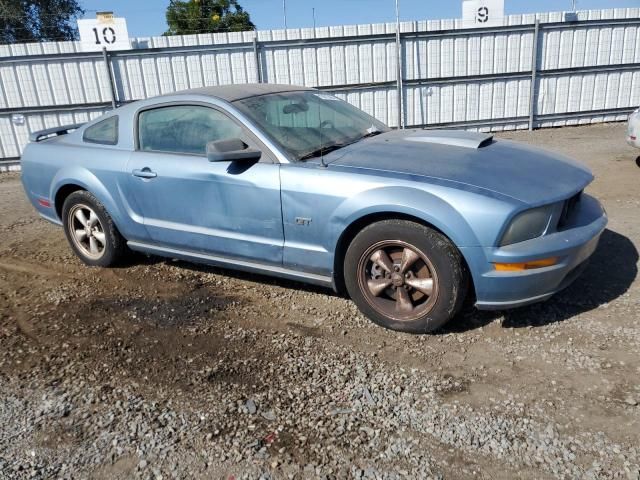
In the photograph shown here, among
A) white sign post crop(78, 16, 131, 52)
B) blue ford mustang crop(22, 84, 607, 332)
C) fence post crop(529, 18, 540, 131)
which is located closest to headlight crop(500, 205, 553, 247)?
blue ford mustang crop(22, 84, 607, 332)

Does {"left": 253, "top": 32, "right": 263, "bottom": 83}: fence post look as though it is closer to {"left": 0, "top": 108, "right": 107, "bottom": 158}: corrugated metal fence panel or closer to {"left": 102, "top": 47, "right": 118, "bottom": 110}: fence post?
{"left": 102, "top": 47, "right": 118, "bottom": 110}: fence post

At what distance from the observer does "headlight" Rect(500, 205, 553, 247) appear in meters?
3.04

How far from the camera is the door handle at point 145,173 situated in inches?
163

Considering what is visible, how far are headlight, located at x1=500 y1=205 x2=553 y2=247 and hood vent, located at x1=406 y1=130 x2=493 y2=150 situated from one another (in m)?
0.84

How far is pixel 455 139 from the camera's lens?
396cm

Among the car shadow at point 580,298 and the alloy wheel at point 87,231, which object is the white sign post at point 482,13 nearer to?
the car shadow at point 580,298

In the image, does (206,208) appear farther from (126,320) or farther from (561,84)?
(561,84)

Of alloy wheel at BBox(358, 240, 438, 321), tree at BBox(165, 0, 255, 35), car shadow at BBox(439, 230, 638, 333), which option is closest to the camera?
alloy wheel at BBox(358, 240, 438, 321)

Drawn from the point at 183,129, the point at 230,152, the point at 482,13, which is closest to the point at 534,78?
the point at 482,13

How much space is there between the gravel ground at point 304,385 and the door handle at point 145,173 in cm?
97

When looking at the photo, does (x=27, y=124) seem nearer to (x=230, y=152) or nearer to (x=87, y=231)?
(x=87, y=231)

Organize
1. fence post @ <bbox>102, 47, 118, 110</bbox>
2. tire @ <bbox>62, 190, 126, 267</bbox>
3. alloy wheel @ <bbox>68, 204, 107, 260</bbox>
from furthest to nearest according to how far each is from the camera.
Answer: fence post @ <bbox>102, 47, 118, 110</bbox>, alloy wheel @ <bbox>68, 204, 107, 260</bbox>, tire @ <bbox>62, 190, 126, 267</bbox>

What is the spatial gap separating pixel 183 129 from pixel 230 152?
0.79 metres

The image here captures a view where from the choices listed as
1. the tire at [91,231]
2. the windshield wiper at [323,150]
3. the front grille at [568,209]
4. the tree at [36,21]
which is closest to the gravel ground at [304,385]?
the tire at [91,231]
